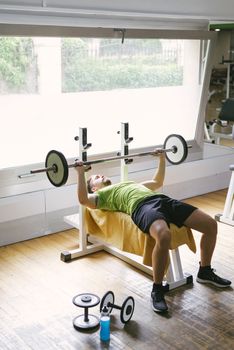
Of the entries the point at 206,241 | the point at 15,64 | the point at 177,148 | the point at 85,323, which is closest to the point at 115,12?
the point at 15,64

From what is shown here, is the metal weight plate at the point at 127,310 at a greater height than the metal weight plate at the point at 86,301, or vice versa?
the metal weight plate at the point at 86,301

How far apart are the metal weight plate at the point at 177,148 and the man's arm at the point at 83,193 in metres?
0.76

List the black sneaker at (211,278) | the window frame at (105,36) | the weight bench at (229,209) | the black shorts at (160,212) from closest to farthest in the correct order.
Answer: the black shorts at (160,212) → the black sneaker at (211,278) → the window frame at (105,36) → the weight bench at (229,209)

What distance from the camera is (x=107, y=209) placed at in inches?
136

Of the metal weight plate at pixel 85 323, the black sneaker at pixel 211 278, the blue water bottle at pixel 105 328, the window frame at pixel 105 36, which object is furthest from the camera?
the window frame at pixel 105 36

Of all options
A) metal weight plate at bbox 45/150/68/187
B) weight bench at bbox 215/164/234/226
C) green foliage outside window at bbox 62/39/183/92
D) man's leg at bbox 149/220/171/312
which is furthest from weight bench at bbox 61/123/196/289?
weight bench at bbox 215/164/234/226

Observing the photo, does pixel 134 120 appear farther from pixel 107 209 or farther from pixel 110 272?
pixel 110 272

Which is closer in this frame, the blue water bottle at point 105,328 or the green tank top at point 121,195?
the blue water bottle at point 105,328

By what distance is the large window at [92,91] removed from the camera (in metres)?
3.73

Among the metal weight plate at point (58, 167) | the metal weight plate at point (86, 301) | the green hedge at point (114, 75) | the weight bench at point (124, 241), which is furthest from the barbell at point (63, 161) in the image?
the green hedge at point (114, 75)

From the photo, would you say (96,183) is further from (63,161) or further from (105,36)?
(105,36)

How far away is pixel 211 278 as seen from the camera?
127 inches

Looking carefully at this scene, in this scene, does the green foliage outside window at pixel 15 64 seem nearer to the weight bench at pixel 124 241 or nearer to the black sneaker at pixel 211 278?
the weight bench at pixel 124 241

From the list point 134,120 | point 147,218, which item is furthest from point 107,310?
point 134,120
